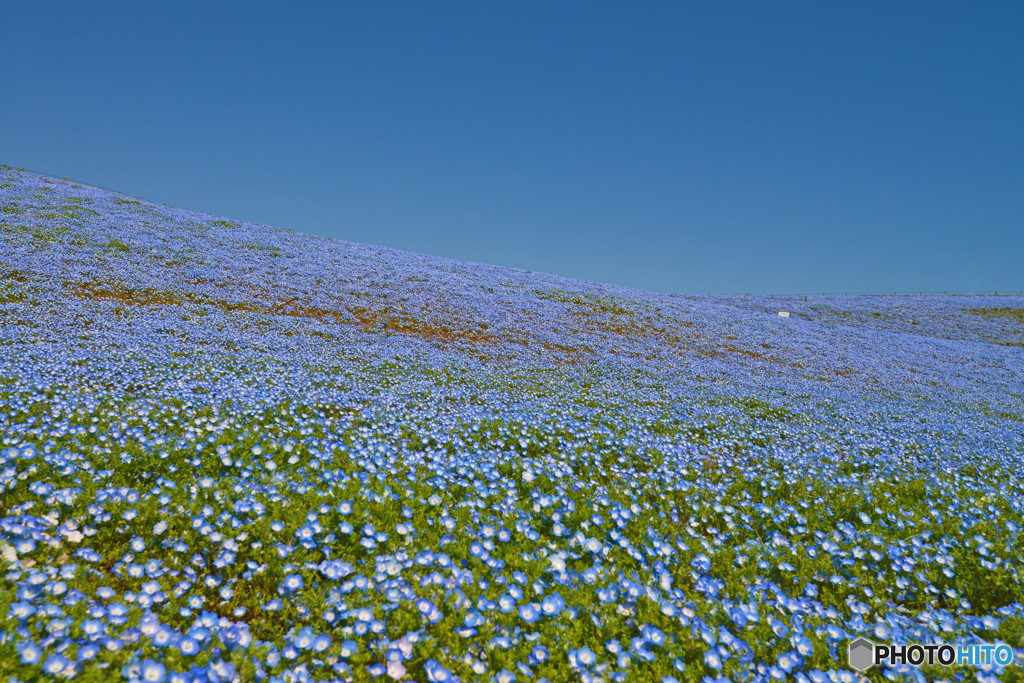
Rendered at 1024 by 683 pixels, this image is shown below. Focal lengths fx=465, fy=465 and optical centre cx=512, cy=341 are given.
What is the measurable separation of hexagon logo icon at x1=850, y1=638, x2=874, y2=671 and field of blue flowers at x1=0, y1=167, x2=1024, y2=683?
0.11 m

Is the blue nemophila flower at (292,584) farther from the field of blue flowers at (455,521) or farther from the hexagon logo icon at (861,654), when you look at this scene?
the hexagon logo icon at (861,654)

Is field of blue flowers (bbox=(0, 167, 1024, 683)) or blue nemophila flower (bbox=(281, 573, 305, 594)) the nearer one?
field of blue flowers (bbox=(0, 167, 1024, 683))

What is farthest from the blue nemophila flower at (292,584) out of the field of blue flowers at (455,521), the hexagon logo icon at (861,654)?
the hexagon logo icon at (861,654)

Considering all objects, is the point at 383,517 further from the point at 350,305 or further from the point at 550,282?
the point at 550,282

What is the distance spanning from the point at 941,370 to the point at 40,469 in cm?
4391

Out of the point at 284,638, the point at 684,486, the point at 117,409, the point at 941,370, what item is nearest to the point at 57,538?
the point at 284,638

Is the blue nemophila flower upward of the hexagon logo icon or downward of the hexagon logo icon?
upward

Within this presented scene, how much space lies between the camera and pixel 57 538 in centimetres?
472

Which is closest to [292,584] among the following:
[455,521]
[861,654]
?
[455,521]

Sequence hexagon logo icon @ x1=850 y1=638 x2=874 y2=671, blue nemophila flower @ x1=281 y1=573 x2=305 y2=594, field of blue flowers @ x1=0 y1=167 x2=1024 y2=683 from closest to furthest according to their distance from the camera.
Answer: field of blue flowers @ x1=0 y1=167 x2=1024 y2=683 < hexagon logo icon @ x1=850 y1=638 x2=874 y2=671 < blue nemophila flower @ x1=281 y1=573 x2=305 y2=594

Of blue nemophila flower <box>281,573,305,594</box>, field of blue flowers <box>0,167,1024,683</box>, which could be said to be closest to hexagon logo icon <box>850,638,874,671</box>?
field of blue flowers <box>0,167,1024,683</box>

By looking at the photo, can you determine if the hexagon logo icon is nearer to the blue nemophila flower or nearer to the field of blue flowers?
the field of blue flowers

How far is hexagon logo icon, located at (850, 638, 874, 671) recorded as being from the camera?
167 inches

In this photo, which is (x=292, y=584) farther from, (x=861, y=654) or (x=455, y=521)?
(x=861, y=654)
